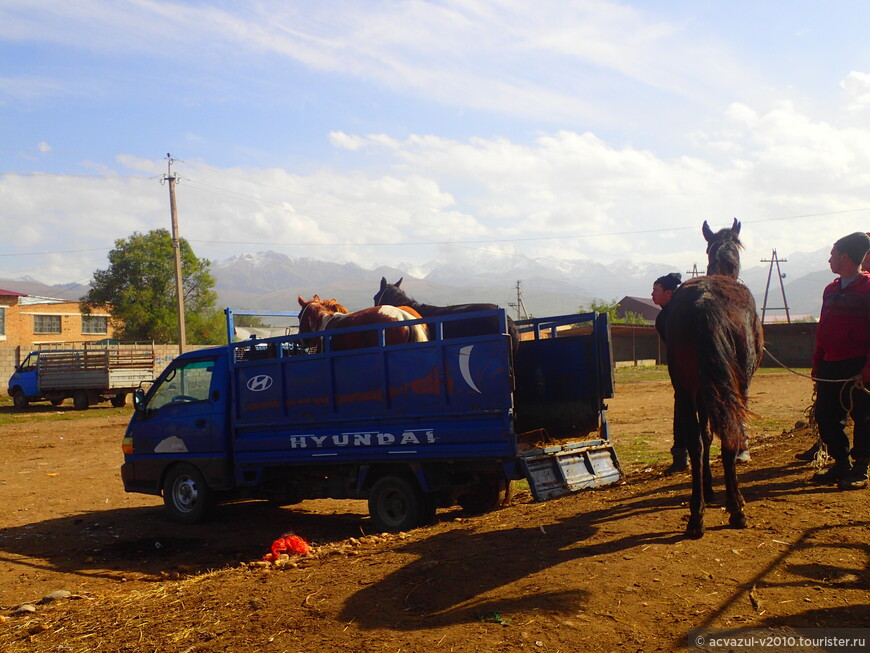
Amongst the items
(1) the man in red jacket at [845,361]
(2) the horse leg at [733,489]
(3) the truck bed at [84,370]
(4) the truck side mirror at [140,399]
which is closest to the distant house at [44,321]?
(3) the truck bed at [84,370]

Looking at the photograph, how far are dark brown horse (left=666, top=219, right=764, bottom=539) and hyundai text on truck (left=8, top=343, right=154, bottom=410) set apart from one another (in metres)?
24.7

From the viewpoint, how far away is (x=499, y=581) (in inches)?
178

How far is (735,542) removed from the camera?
478 cm

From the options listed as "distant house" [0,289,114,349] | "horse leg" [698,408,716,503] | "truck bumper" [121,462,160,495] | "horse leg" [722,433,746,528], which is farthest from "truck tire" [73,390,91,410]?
"horse leg" [722,433,746,528]

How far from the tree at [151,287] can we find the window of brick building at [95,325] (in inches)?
276

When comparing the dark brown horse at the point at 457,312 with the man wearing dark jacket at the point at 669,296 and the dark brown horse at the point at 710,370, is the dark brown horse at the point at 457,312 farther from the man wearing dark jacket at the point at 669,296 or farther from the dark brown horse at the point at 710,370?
the dark brown horse at the point at 710,370

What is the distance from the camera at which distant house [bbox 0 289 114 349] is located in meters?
48.0

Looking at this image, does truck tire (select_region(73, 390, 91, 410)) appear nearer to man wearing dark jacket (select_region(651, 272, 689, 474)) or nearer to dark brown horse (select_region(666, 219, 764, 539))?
man wearing dark jacket (select_region(651, 272, 689, 474))

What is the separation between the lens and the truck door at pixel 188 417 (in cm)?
907

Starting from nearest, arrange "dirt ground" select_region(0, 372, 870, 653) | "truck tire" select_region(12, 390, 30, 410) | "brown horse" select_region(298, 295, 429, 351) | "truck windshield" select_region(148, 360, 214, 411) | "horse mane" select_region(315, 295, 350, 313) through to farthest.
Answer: "dirt ground" select_region(0, 372, 870, 653)
"brown horse" select_region(298, 295, 429, 351)
"truck windshield" select_region(148, 360, 214, 411)
"horse mane" select_region(315, 295, 350, 313)
"truck tire" select_region(12, 390, 30, 410)

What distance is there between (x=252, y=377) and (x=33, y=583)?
10.1 feet

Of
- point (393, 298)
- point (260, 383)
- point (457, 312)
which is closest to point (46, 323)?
point (393, 298)

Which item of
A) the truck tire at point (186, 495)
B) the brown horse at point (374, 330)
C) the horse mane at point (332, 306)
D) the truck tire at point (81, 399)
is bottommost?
the truck tire at point (186, 495)

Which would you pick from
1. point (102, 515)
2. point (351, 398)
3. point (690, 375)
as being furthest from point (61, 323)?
point (690, 375)
